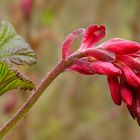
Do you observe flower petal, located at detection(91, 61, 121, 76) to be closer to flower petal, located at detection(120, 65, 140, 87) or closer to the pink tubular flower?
flower petal, located at detection(120, 65, 140, 87)

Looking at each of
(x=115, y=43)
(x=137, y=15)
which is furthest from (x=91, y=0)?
(x=115, y=43)

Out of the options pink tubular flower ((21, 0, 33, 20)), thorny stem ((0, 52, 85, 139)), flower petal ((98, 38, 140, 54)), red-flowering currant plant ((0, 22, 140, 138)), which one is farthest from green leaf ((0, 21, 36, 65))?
pink tubular flower ((21, 0, 33, 20))

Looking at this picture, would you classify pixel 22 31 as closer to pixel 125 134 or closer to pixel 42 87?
pixel 125 134

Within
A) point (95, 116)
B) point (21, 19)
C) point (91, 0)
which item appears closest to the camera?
point (21, 19)

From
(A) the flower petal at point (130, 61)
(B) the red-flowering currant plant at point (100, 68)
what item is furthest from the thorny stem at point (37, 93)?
(A) the flower petal at point (130, 61)

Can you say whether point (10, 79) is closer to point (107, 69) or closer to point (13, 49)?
point (13, 49)

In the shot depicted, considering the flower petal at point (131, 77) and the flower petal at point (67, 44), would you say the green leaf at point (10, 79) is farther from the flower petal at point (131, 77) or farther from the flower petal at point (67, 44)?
the flower petal at point (131, 77)
